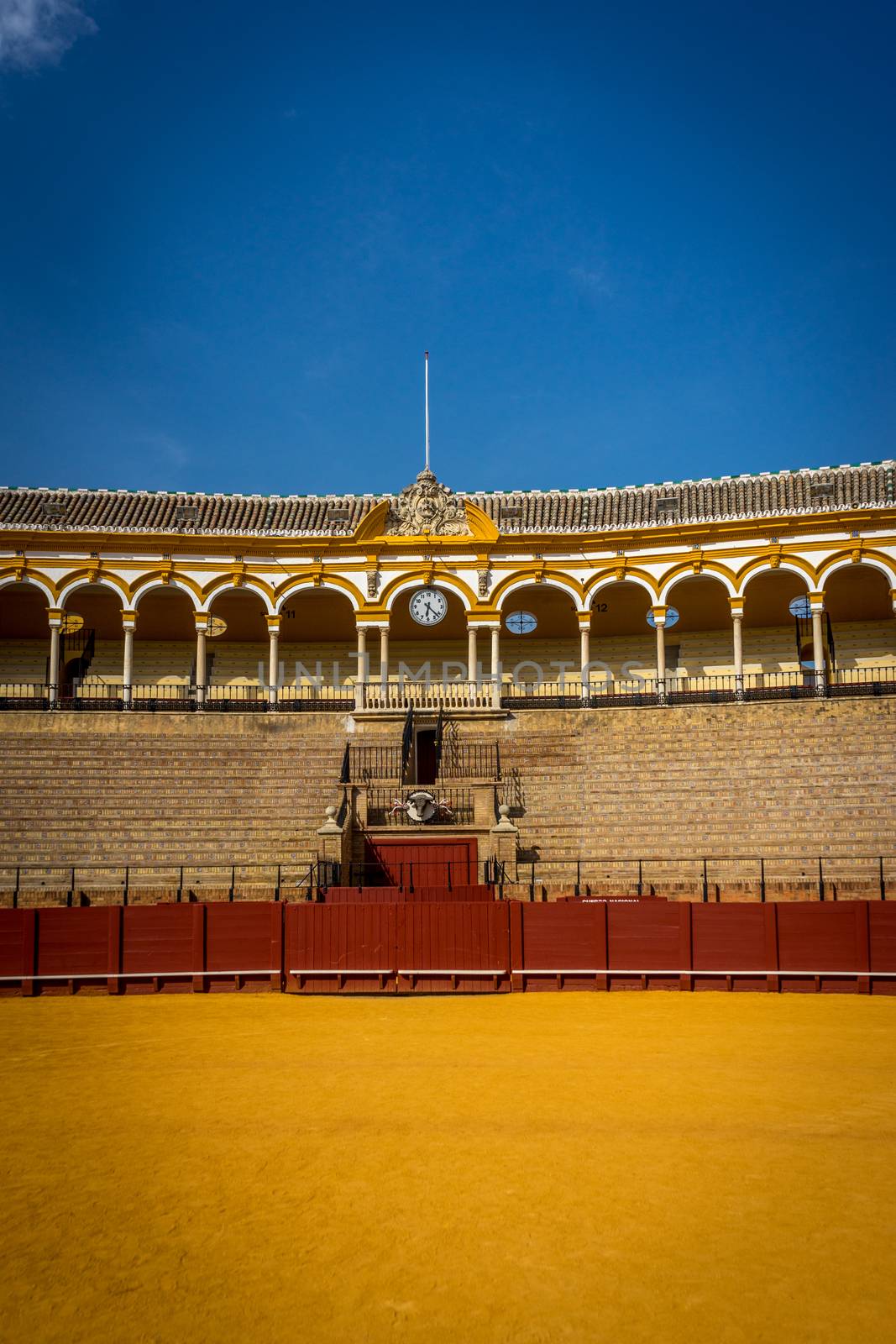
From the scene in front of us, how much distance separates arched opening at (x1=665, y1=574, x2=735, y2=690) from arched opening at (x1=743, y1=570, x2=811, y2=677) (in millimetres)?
595

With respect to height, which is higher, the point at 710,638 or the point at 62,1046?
the point at 710,638

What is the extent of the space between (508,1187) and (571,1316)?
196 centimetres

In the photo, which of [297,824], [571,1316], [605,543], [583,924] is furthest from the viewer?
[605,543]

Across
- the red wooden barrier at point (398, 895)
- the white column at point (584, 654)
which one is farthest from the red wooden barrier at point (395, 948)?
the white column at point (584, 654)

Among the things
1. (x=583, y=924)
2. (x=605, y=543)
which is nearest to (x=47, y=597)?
(x=605, y=543)

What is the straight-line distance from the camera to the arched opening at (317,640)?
107 feet

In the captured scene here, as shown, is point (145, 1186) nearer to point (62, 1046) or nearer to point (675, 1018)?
point (62, 1046)

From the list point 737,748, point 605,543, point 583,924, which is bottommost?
point 583,924

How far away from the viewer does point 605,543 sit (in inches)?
1232

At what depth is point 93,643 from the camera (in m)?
33.6

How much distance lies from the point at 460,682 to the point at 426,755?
9.01 ft

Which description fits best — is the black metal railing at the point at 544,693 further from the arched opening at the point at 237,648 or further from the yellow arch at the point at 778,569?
the yellow arch at the point at 778,569

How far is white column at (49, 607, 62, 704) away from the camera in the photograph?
30.0m

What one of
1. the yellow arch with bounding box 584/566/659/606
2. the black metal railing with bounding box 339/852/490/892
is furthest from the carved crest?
the black metal railing with bounding box 339/852/490/892
